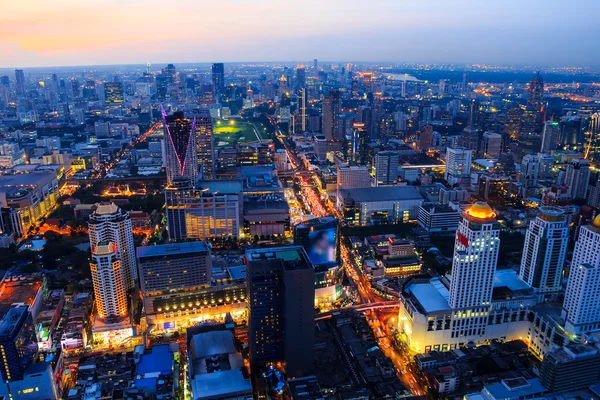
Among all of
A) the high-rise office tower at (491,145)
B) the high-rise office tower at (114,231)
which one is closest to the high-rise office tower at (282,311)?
the high-rise office tower at (114,231)

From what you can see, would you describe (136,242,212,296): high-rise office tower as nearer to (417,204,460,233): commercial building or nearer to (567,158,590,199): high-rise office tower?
(417,204,460,233): commercial building

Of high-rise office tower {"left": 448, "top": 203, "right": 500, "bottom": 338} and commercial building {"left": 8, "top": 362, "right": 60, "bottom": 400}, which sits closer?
commercial building {"left": 8, "top": 362, "right": 60, "bottom": 400}

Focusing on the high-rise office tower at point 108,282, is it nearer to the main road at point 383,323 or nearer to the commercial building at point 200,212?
the commercial building at point 200,212

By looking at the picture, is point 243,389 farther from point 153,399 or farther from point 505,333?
point 505,333

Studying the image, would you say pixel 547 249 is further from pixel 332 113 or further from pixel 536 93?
pixel 536 93

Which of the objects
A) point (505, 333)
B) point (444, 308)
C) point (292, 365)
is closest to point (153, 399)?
point (292, 365)

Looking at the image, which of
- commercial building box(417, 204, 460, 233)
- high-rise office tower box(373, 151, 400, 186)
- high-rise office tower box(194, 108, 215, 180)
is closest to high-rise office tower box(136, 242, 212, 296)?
commercial building box(417, 204, 460, 233)
